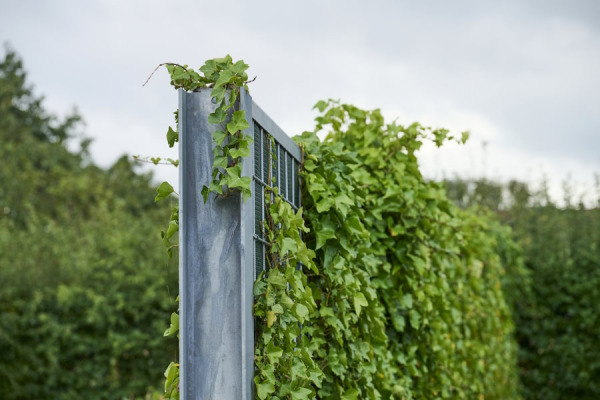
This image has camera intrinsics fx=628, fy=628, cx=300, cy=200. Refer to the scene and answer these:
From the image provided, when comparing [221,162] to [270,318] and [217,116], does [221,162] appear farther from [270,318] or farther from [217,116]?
[270,318]

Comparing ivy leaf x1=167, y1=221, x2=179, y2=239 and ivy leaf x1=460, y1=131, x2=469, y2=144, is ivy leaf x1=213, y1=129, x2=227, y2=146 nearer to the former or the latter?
ivy leaf x1=167, y1=221, x2=179, y2=239

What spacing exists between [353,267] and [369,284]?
0.20 meters

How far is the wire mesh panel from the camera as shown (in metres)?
2.27

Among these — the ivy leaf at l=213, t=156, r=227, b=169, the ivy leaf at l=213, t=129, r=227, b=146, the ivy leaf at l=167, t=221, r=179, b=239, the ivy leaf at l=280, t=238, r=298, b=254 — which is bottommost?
the ivy leaf at l=280, t=238, r=298, b=254

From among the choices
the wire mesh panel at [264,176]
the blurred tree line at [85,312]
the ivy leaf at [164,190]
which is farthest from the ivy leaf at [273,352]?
the blurred tree line at [85,312]

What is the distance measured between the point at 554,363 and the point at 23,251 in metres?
7.09

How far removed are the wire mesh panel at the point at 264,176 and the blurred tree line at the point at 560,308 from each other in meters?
5.92

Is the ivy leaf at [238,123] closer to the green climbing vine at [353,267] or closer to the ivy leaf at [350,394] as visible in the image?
the green climbing vine at [353,267]

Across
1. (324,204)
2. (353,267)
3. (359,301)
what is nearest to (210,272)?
(324,204)

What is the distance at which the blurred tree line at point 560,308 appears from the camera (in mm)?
7738

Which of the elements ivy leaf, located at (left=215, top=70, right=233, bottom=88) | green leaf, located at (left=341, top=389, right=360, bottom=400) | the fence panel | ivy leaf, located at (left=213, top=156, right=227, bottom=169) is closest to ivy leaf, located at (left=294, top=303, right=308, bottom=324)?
the fence panel

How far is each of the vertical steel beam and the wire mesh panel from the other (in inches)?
5.5

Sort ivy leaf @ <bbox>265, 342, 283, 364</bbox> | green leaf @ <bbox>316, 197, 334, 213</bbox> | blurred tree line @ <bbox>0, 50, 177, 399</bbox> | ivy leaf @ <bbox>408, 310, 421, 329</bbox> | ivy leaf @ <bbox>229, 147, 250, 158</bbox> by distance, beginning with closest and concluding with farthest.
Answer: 1. ivy leaf @ <bbox>229, 147, 250, 158</bbox>
2. ivy leaf @ <bbox>265, 342, 283, 364</bbox>
3. green leaf @ <bbox>316, 197, 334, 213</bbox>
4. ivy leaf @ <bbox>408, 310, 421, 329</bbox>
5. blurred tree line @ <bbox>0, 50, 177, 399</bbox>

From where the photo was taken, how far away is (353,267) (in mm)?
3070
